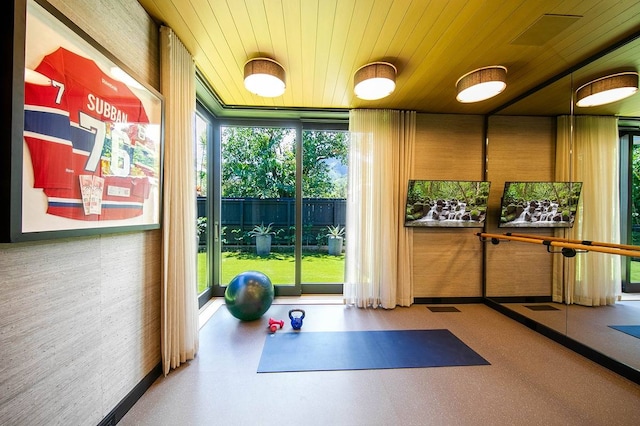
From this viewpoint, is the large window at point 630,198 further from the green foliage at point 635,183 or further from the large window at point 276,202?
the large window at point 276,202

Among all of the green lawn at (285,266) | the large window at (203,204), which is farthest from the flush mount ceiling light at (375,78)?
the green lawn at (285,266)

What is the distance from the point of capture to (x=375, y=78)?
2.33 meters

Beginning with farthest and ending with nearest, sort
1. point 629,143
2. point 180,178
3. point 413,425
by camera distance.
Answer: point 629,143
point 180,178
point 413,425

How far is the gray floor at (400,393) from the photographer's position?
62.7 inches

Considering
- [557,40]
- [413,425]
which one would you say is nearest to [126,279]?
[413,425]

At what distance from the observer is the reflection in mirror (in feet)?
7.13

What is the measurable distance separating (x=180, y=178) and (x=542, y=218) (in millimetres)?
4401

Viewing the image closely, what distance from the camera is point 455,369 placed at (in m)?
2.08

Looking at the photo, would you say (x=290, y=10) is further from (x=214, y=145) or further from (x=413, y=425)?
(x=413, y=425)

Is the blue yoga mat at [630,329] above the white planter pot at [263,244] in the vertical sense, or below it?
below

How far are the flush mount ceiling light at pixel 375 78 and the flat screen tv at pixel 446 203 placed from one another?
4.62 feet

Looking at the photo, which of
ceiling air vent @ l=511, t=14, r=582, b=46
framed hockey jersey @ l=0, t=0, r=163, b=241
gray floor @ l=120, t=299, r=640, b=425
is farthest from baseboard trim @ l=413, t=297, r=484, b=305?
framed hockey jersey @ l=0, t=0, r=163, b=241

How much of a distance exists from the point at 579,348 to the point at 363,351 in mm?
2270

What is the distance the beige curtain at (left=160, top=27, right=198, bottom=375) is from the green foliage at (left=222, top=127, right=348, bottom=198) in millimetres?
1725
